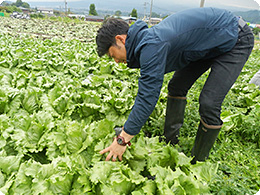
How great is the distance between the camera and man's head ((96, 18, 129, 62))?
1879 mm

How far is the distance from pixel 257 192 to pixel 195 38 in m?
1.72

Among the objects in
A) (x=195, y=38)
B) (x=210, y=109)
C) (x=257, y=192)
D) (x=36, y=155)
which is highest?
(x=195, y=38)

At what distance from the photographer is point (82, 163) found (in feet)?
7.26

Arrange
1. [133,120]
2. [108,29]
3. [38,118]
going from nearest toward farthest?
[133,120] → [108,29] → [38,118]

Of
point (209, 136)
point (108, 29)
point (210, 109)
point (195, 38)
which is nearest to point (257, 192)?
point (209, 136)

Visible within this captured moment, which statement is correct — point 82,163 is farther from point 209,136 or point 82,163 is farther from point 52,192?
point 209,136

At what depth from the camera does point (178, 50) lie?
6.23 ft

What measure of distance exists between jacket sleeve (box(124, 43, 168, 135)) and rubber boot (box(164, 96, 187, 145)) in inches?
47.6

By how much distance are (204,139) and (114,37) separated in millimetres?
1485

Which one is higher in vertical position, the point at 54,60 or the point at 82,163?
the point at 54,60

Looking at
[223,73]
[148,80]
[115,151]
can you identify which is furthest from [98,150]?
[223,73]

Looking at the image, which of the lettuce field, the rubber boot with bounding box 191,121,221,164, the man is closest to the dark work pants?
the man

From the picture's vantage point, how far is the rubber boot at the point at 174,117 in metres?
2.88

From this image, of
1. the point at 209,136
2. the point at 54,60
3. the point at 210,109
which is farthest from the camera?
the point at 54,60
